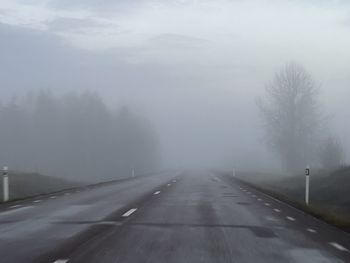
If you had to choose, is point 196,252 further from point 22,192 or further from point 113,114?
point 113,114

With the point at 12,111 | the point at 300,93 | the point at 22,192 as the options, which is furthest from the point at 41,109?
the point at 22,192

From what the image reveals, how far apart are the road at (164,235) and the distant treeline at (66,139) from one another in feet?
211

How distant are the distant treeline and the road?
6425 centimetres

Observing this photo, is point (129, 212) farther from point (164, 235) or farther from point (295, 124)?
point (295, 124)

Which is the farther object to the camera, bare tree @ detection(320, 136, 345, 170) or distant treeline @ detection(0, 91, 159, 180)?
distant treeline @ detection(0, 91, 159, 180)

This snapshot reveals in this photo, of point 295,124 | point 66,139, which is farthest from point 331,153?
point 66,139

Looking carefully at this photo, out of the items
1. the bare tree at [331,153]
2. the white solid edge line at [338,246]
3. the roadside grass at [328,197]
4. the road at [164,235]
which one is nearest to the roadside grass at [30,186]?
the road at [164,235]

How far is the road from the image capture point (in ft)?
26.3

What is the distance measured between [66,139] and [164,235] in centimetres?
7978

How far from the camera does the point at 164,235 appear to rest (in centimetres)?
1034

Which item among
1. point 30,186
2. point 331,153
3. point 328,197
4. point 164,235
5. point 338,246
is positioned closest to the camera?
point 338,246

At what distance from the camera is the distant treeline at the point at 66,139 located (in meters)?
84.4

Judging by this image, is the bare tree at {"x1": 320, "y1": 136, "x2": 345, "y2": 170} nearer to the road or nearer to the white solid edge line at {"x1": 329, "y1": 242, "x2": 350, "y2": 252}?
the road

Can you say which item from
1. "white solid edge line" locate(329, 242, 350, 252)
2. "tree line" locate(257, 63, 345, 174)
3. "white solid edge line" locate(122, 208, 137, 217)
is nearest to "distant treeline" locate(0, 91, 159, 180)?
"tree line" locate(257, 63, 345, 174)
